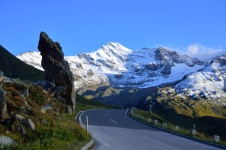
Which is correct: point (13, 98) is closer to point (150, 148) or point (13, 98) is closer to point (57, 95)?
point (150, 148)

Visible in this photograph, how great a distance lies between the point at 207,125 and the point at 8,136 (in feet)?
446

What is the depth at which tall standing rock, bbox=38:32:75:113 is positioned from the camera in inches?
1635

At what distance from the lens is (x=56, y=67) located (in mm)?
43125

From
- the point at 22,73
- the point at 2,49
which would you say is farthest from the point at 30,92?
the point at 2,49

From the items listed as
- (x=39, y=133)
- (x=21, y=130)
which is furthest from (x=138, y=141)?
(x=21, y=130)

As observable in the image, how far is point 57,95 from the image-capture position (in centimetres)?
3741

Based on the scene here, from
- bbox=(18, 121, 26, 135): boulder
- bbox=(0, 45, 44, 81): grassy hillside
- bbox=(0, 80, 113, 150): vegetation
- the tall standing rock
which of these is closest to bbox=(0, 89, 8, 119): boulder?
bbox=(0, 80, 113, 150): vegetation

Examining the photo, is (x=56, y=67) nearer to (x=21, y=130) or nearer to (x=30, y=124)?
(x=30, y=124)

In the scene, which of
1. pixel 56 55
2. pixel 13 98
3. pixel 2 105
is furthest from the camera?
pixel 56 55

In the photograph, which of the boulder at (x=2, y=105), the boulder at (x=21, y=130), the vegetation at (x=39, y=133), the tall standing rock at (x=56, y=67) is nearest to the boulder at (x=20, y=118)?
the vegetation at (x=39, y=133)

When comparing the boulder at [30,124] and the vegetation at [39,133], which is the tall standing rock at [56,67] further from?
the boulder at [30,124]

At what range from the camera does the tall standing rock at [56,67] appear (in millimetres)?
41531

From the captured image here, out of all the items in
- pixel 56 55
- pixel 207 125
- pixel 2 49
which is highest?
pixel 2 49

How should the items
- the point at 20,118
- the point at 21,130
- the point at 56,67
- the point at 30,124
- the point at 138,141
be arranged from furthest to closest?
the point at 56,67 < the point at 138,141 < the point at 20,118 < the point at 30,124 < the point at 21,130
